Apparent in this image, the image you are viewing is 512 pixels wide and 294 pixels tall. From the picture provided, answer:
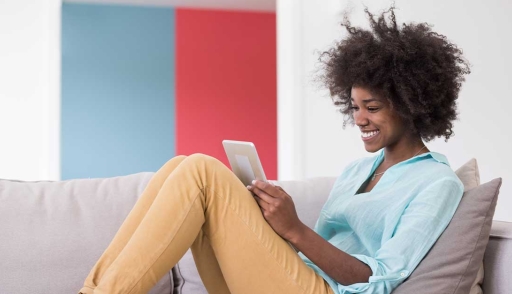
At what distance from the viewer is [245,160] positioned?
6.02ft

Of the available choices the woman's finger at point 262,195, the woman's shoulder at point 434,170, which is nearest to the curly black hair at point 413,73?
the woman's shoulder at point 434,170

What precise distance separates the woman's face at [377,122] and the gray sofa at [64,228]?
39 centimetres

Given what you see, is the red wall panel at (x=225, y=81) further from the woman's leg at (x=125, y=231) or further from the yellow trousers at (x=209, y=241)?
the yellow trousers at (x=209, y=241)

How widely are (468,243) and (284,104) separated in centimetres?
334

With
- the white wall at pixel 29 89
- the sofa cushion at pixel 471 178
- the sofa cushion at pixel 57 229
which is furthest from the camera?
the white wall at pixel 29 89

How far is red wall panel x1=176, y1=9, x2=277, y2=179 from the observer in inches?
A: 281

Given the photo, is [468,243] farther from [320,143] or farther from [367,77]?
[320,143]

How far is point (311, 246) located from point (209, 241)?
0.26 meters

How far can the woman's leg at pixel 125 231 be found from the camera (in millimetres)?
1764

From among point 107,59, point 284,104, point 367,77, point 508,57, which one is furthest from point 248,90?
point 367,77

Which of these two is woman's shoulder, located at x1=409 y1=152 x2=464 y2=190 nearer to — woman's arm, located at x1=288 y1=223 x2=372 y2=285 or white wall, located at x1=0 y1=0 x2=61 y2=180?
woman's arm, located at x1=288 y1=223 x2=372 y2=285

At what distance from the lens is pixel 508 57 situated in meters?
2.90

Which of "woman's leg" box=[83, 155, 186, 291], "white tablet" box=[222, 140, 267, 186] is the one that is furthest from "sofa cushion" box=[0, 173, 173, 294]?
"white tablet" box=[222, 140, 267, 186]

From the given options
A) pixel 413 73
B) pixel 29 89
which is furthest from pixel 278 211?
pixel 29 89
